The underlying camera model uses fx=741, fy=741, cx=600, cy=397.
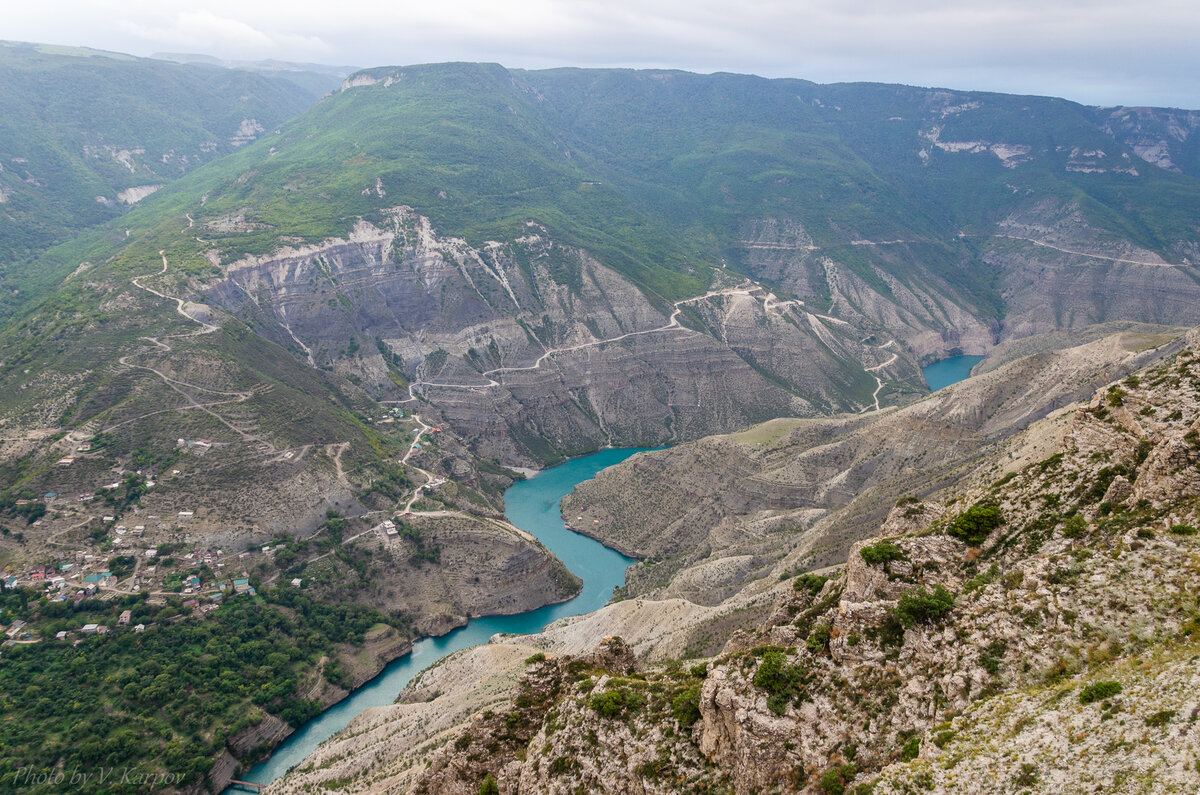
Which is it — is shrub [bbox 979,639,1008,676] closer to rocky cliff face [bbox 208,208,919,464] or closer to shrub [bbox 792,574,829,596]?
shrub [bbox 792,574,829,596]

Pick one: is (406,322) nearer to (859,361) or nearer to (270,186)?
(270,186)

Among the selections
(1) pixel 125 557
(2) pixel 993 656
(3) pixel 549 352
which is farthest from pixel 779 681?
(3) pixel 549 352

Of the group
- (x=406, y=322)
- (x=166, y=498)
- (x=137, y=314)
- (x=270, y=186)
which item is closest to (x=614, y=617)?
(x=166, y=498)

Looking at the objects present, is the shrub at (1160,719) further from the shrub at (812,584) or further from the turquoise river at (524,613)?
the turquoise river at (524,613)

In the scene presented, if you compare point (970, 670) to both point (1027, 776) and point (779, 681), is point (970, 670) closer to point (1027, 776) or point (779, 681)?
point (1027, 776)

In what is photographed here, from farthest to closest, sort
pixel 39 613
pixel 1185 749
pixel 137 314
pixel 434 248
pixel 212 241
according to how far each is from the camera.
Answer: pixel 434 248, pixel 212 241, pixel 137 314, pixel 39 613, pixel 1185 749

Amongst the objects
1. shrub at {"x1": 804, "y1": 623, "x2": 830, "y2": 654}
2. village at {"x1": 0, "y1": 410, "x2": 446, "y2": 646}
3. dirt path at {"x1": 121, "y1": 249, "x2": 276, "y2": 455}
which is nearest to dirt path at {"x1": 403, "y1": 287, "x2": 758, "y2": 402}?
dirt path at {"x1": 121, "y1": 249, "x2": 276, "y2": 455}
